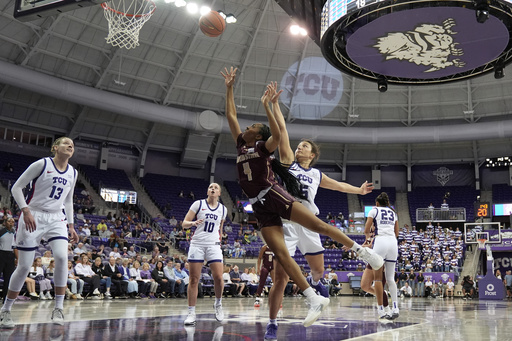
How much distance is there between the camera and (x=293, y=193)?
541cm

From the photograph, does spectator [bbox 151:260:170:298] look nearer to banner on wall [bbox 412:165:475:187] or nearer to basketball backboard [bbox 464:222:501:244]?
basketball backboard [bbox 464:222:501:244]

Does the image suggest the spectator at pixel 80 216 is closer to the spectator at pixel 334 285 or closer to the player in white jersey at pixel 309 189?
the spectator at pixel 334 285

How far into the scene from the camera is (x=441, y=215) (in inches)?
1341

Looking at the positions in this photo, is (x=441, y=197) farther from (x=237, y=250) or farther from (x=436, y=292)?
(x=237, y=250)

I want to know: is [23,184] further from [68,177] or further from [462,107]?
[462,107]

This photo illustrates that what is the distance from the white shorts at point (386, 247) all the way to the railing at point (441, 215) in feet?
91.3

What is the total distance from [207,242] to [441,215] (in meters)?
30.3

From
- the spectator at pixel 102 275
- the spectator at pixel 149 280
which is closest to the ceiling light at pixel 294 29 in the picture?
the spectator at pixel 149 280

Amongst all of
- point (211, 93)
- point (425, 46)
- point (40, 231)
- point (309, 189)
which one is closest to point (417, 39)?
point (425, 46)

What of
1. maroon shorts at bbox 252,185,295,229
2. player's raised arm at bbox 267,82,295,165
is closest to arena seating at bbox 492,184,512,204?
player's raised arm at bbox 267,82,295,165

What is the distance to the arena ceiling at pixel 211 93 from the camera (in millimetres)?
25094

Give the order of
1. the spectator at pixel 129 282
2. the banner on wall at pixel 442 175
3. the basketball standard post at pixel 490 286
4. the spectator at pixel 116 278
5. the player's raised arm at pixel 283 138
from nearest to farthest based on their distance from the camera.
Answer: the player's raised arm at pixel 283 138 → the spectator at pixel 116 278 → the spectator at pixel 129 282 → the basketball standard post at pixel 490 286 → the banner on wall at pixel 442 175

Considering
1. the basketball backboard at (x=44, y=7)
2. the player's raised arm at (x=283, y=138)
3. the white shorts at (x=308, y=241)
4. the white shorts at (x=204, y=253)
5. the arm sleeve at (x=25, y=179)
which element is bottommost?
the white shorts at (x=204, y=253)

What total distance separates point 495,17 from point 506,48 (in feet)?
8.10
